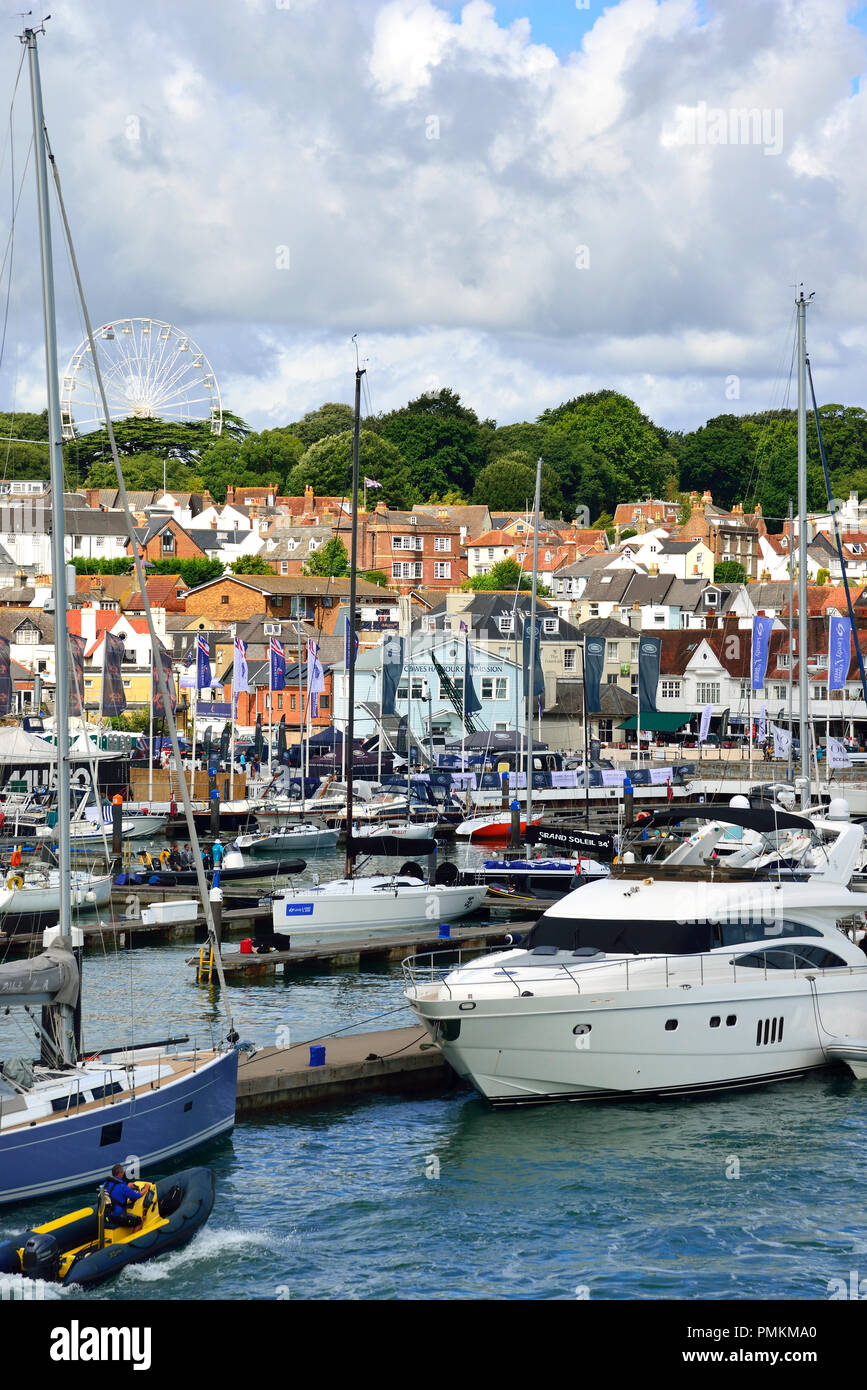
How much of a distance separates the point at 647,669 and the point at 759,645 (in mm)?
22619

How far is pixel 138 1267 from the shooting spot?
733 inches

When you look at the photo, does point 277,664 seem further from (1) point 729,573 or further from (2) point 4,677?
(1) point 729,573

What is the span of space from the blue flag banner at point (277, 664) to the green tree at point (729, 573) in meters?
84.1

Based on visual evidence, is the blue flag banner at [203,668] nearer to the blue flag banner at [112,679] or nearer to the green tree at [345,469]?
the blue flag banner at [112,679]

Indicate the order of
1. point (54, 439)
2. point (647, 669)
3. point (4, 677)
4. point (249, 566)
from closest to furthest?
point (54, 439), point (4, 677), point (647, 669), point (249, 566)

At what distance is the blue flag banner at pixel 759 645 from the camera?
61781mm

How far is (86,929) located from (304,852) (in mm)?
21019

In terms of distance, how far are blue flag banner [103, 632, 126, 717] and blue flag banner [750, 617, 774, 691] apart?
26.5 metres

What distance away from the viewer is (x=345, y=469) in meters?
166

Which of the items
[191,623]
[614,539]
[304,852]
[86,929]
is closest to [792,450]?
[614,539]

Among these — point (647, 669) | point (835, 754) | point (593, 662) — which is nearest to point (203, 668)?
point (593, 662)

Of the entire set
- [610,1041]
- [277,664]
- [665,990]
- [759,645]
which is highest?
[759,645]

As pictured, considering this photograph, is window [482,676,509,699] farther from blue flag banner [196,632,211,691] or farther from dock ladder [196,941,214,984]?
dock ladder [196,941,214,984]

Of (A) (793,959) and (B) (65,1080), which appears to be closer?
(B) (65,1080)
